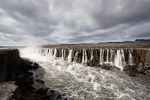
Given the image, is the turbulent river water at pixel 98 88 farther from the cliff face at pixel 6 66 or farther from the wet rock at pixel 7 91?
the wet rock at pixel 7 91

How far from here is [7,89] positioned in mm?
6426

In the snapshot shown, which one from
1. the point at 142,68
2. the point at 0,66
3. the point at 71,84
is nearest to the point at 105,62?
the point at 142,68

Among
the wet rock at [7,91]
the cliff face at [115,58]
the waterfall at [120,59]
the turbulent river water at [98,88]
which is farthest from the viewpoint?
the waterfall at [120,59]

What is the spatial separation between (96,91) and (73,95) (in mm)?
2644

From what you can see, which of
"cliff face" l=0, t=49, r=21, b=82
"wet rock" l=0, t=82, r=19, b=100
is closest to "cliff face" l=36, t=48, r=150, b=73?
"cliff face" l=0, t=49, r=21, b=82

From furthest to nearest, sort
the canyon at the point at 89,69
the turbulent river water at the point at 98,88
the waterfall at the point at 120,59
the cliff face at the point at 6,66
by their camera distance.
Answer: the waterfall at the point at 120,59 → the canyon at the point at 89,69 → the turbulent river water at the point at 98,88 → the cliff face at the point at 6,66

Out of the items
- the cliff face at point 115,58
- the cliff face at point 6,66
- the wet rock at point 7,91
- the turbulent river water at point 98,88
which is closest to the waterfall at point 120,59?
the cliff face at point 115,58

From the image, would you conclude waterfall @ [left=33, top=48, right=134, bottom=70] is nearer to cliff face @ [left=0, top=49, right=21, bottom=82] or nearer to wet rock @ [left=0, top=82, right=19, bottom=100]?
cliff face @ [left=0, top=49, right=21, bottom=82]

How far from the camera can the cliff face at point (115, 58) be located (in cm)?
2069

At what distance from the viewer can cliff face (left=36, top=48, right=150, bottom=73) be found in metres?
20.7

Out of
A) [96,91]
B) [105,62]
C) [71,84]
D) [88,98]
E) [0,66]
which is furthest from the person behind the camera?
[105,62]

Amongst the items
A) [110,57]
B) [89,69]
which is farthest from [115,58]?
[89,69]

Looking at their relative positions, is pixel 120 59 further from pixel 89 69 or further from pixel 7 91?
pixel 7 91

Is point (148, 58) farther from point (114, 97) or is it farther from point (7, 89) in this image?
point (7, 89)
